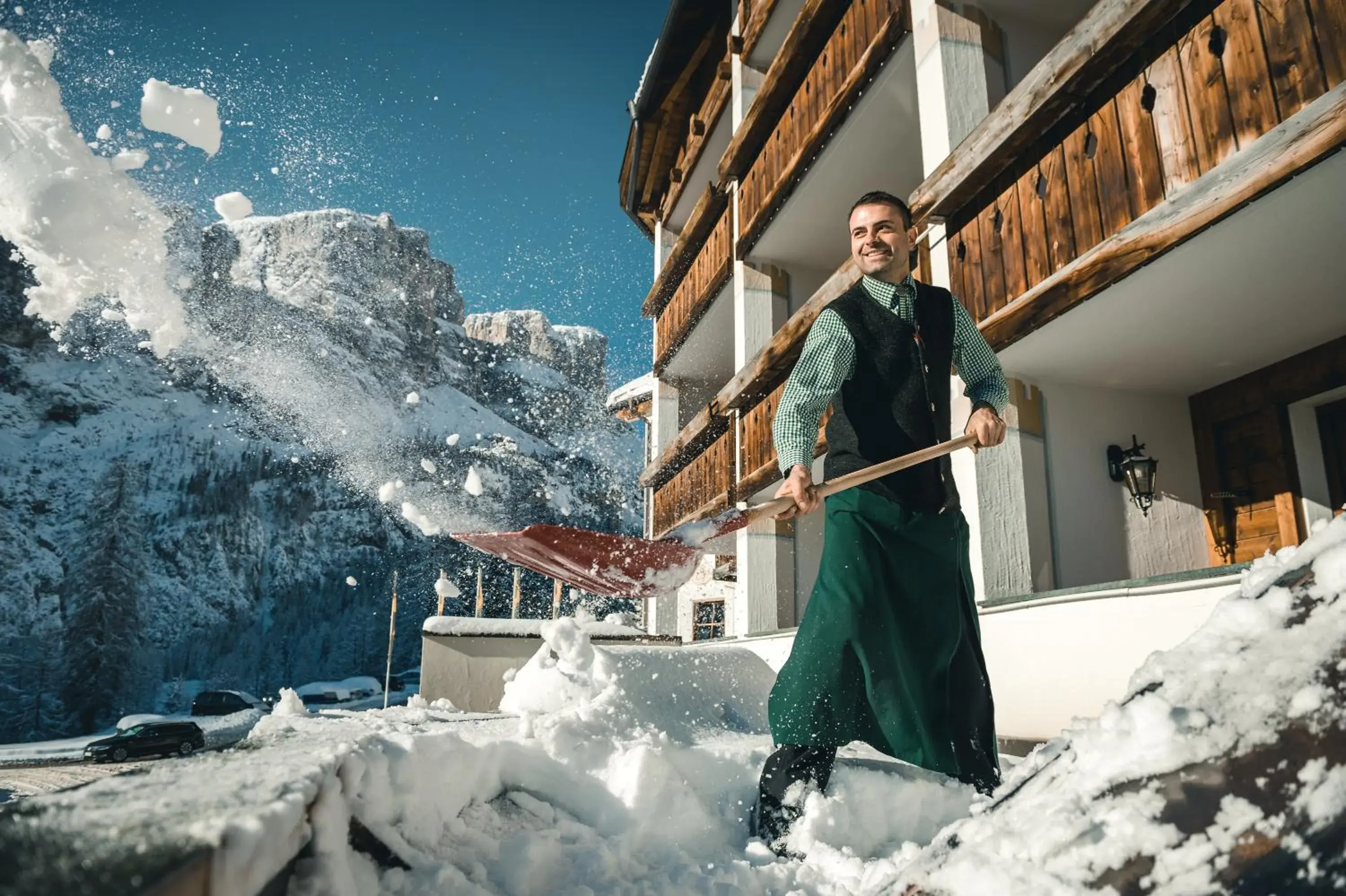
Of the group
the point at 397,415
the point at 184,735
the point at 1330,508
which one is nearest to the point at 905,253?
the point at 1330,508

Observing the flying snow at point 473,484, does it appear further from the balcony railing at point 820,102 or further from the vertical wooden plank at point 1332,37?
the vertical wooden plank at point 1332,37

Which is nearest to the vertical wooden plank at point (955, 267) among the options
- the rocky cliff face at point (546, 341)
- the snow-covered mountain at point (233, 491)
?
the snow-covered mountain at point (233, 491)

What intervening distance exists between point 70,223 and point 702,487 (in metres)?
29.9

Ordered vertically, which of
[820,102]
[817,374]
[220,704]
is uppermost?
[820,102]

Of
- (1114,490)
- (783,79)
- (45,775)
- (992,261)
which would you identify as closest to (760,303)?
(783,79)

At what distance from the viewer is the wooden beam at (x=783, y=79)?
7.64m

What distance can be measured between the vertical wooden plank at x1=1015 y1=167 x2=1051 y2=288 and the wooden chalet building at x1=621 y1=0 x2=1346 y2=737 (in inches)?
1.0

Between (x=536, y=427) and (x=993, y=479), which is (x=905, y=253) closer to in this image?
(x=993, y=479)

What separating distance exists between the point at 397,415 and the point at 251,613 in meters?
36.7

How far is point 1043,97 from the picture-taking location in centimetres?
409

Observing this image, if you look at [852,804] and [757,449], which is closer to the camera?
[852,804]

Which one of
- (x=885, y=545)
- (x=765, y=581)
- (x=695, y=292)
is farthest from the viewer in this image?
(x=695, y=292)

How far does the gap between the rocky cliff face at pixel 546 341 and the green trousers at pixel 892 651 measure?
123 metres

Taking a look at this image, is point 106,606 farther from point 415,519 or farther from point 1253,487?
point 1253,487
